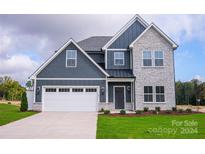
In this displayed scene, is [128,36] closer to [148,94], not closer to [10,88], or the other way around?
[148,94]

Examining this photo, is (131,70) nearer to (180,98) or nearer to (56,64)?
(56,64)

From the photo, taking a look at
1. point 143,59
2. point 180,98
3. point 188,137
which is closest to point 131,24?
point 143,59

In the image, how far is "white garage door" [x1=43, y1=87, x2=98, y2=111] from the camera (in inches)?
848

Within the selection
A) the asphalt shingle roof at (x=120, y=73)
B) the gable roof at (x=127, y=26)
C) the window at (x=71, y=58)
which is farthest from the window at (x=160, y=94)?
the window at (x=71, y=58)

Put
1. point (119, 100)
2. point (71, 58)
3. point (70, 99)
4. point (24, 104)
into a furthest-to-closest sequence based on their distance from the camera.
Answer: point (119, 100) < point (71, 58) < point (70, 99) < point (24, 104)

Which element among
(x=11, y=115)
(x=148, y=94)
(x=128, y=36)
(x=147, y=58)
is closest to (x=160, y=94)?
(x=148, y=94)

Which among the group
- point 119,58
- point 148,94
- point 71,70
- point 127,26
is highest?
point 127,26

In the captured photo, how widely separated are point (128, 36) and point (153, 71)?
4.17 metres

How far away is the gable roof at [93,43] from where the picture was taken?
24.9 m

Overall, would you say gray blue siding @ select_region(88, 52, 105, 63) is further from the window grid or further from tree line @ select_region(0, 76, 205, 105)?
tree line @ select_region(0, 76, 205, 105)

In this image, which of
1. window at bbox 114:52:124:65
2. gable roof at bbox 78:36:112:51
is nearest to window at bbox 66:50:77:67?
gable roof at bbox 78:36:112:51

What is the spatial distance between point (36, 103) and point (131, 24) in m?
11.4

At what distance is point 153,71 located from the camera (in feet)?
73.2

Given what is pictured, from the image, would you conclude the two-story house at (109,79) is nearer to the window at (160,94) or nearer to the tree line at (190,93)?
the window at (160,94)
